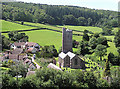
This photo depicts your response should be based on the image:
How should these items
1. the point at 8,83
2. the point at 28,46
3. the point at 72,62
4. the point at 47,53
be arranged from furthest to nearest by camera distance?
the point at 28,46 → the point at 47,53 → the point at 72,62 → the point at 8,83

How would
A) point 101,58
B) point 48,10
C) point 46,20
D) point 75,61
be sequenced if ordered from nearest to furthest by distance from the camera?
point 75,61
point 101,58
point 46,20
point 48,10

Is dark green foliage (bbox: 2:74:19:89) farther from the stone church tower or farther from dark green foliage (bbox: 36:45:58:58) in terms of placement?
the stone church tower

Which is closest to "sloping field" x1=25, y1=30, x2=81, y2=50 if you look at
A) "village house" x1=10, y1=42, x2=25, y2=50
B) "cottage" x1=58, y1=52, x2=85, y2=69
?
"village house" x1=10, y1=42, x2=25, y2=50

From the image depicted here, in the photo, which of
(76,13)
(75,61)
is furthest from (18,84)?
(76,13)

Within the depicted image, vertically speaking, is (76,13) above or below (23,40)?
above

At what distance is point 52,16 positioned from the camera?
221 feet

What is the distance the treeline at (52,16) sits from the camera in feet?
176

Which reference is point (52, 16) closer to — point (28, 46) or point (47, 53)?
point (28, 46)

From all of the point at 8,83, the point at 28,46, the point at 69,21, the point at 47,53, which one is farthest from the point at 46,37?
the point at 69,21

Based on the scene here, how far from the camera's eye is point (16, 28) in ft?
136

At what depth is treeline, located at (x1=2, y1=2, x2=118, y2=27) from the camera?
5351cm

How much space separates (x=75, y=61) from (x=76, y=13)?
55.2 meters

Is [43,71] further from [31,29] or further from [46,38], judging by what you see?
[31,29]

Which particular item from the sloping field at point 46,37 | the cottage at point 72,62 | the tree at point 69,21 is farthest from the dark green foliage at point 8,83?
the tree at point 69,21
